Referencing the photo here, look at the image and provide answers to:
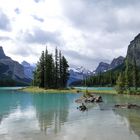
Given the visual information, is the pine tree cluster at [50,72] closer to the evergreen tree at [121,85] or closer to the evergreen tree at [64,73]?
the evergreen tree at [64,73]

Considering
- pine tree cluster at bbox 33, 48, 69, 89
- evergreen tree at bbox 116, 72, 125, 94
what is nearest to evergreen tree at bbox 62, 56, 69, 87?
pine tree cluster at bbox 33, 48, 69, 89

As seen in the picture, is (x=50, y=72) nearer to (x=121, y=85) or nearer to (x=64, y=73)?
(x=64, y=73)

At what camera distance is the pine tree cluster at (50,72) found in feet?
500

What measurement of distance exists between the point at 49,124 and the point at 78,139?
10.1 m

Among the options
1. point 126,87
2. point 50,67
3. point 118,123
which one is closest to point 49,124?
point 118,123

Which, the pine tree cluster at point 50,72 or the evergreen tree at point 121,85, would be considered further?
the pine tree cluster at point 50,72

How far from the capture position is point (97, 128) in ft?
118

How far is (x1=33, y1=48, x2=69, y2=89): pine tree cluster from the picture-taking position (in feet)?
500

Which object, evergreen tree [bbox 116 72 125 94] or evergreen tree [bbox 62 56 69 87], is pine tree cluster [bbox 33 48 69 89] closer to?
evergreen tree [bbox 62 56 69 87]

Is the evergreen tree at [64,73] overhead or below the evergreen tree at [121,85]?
overhead

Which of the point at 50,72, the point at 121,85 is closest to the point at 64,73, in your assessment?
the point at 50,72

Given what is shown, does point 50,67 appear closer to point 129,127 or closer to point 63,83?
point 63,83

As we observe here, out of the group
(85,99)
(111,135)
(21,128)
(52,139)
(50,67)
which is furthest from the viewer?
(50,67)

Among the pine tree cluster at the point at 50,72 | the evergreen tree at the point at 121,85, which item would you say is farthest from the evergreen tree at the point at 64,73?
the evergreen tree at the point at 121,85
